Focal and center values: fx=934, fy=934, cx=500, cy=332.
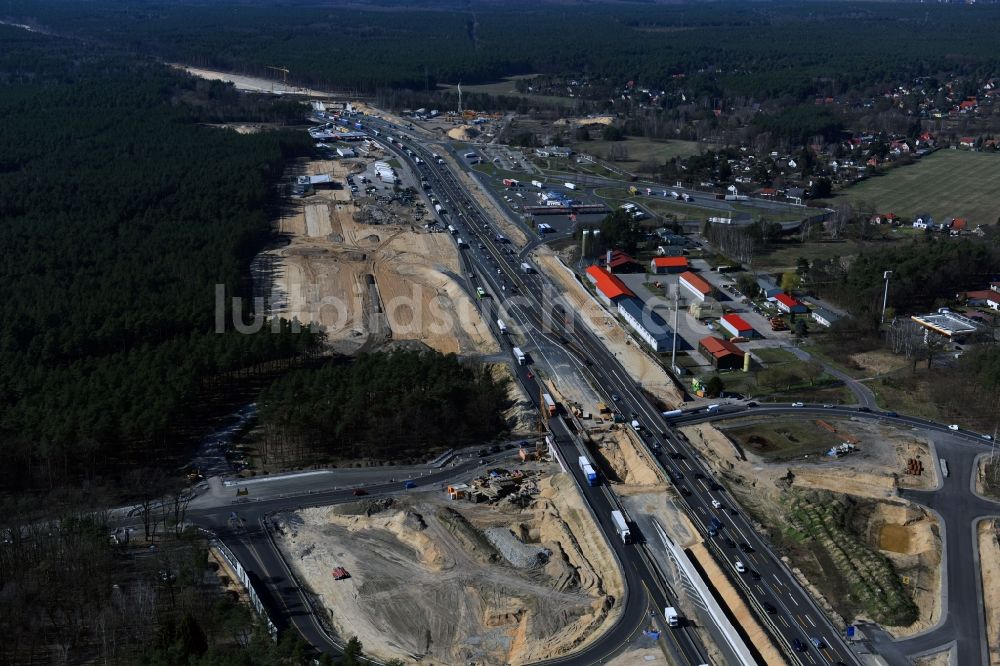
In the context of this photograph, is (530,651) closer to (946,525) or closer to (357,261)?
Result: (946,525)

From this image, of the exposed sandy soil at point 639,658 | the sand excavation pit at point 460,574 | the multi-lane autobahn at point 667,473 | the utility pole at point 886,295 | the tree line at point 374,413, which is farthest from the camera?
the utility pole at point 886,295

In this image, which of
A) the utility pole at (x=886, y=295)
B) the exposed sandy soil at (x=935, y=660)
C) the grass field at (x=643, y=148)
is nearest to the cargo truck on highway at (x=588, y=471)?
the exposed sandy soil at (x=935, y=660)

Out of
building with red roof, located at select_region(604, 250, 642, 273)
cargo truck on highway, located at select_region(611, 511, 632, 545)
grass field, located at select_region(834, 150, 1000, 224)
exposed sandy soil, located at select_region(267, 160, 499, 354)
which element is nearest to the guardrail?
cargo truck on highway, located at select_region(611, 511, 632, 545)

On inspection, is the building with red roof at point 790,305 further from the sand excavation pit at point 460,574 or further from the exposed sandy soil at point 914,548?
the sand excavation pit at point 460,574

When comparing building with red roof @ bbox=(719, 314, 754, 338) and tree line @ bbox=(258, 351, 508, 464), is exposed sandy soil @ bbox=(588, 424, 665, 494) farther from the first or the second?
building with red roof @ bbox=(719, 314, 754, 338)

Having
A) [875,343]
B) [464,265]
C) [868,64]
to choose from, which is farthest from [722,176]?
[868,64]

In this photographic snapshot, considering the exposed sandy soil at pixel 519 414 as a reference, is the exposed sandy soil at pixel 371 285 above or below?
above

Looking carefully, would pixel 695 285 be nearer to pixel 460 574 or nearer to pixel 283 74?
pixel 460 574
